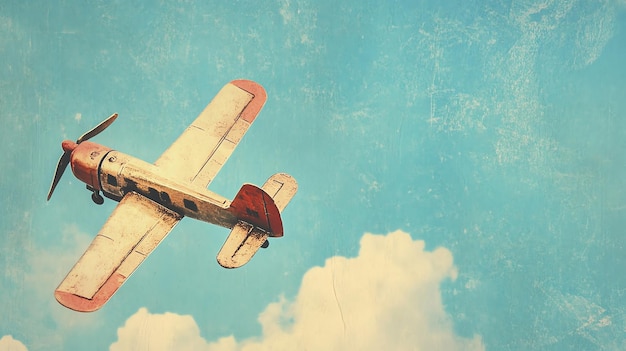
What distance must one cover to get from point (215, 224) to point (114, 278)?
6.27 feet

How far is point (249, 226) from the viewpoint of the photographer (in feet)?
48.1

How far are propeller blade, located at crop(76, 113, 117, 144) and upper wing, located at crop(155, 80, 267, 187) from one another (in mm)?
1088

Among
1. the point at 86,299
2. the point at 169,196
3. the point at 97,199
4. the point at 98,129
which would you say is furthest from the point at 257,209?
the point at 98,129

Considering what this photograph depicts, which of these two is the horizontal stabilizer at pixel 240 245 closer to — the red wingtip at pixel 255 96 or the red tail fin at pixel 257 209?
the red tail fin at pixel 257 209

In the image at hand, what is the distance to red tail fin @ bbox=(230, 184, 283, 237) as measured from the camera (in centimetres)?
1425

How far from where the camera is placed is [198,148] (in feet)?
52.2

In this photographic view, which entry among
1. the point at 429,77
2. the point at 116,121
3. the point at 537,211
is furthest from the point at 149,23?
the point at 537,211

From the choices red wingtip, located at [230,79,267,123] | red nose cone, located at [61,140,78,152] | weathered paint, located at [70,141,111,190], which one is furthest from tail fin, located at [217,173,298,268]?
red nose cone, located at [61,140,78,152]

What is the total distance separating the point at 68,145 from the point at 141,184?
5.24ft

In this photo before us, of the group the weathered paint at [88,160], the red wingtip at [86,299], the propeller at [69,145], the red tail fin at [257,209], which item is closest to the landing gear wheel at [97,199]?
the weathered paint at [88,160]

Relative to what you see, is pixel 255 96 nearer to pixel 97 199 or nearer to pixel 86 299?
pixel 97 199

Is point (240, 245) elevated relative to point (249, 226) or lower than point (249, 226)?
lower

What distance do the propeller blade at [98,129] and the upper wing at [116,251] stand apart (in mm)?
1320

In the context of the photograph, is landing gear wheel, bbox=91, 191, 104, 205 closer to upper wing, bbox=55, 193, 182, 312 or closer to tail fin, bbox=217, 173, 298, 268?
upper wing, bbox=55, 193, 182, 312
